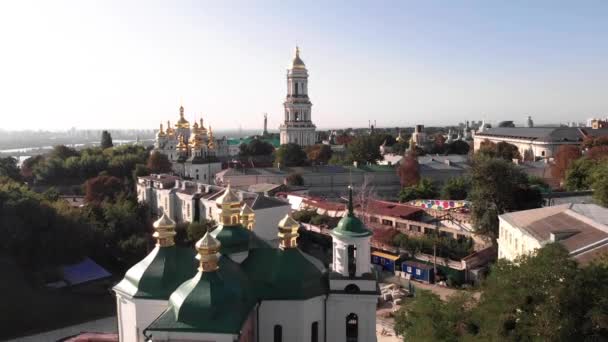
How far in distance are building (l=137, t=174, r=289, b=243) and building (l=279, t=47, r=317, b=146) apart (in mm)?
36346

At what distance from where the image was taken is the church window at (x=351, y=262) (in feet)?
42.5

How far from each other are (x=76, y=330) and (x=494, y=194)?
22445mm

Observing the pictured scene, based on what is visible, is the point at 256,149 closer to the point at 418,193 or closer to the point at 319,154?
the point at 319,154

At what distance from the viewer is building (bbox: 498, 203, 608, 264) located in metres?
18.0

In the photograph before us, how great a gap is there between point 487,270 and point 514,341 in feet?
51.1

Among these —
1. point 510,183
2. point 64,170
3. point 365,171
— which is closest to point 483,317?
point 510,183

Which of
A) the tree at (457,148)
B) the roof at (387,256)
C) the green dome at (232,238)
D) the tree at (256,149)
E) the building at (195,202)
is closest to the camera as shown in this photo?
the green dome at (232,238)

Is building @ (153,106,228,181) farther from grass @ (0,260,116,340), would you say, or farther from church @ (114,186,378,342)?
church @ (114,186,378,342)

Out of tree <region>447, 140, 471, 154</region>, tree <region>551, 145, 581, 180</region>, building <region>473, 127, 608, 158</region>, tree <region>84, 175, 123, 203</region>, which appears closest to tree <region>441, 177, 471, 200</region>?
tree <region>551, 145, 581, 180</region>

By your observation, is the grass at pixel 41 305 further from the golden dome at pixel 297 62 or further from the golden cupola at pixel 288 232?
the golden dome at pixel 297 62

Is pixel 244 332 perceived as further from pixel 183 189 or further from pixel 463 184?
pixel 463 184

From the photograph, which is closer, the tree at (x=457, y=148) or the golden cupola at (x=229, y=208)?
the golden cupola at (x=229, y=208)

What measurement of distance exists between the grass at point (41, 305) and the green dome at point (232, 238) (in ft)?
36.4

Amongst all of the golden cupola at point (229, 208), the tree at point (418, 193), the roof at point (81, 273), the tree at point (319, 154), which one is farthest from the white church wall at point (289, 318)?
the tree at point (319, 154)
